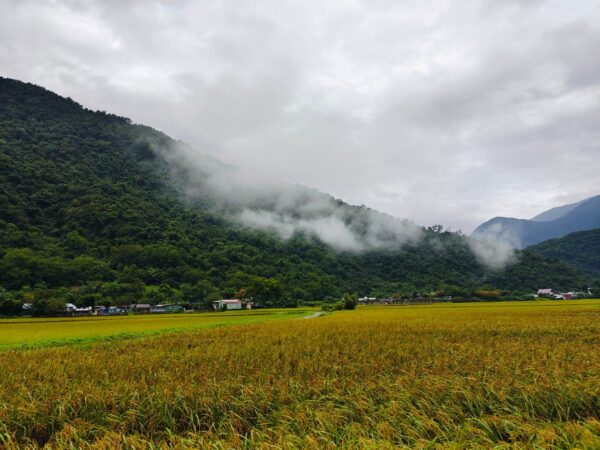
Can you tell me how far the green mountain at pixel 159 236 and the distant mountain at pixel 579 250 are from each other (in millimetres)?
32113

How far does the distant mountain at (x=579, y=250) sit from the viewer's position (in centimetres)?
15288

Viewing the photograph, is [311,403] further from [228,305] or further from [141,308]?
[228,305]

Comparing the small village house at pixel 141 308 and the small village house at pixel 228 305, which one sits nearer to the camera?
the small village house at pixel 141 308

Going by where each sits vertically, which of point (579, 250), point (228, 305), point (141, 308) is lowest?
point (228, 305)

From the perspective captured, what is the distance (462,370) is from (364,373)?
244 cm

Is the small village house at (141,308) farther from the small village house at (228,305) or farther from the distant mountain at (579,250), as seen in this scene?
the distant mountain at (579,250)

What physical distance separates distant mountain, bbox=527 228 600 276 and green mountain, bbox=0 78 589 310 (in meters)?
32.1

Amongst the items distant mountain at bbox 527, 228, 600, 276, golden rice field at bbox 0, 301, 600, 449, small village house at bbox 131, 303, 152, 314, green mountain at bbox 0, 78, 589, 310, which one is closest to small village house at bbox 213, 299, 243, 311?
green mountain at bbox 0, 78, 589, 310

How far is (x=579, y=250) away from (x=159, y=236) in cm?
17545

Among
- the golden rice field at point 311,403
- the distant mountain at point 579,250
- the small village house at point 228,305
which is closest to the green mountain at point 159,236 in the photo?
the small village house at point 228,305

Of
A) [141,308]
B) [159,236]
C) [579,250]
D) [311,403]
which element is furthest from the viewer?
[579,250]

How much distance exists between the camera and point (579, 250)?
161250 millimetres

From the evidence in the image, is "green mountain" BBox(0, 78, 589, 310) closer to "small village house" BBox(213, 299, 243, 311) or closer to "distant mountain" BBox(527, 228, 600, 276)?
"small village house" BBox(213, 299, 243, 311)

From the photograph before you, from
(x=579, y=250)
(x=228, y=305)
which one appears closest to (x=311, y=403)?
(x=228, y=305)
